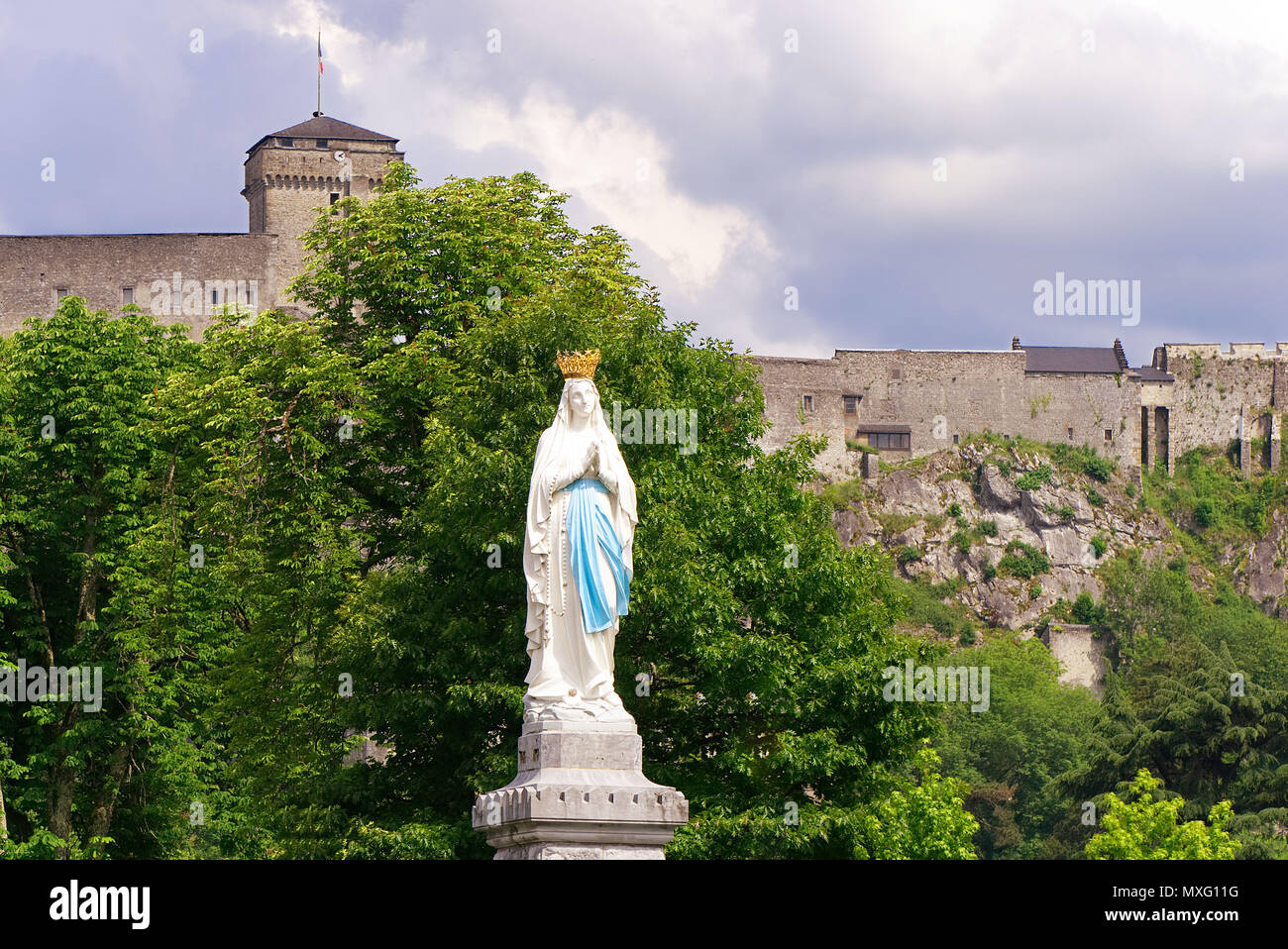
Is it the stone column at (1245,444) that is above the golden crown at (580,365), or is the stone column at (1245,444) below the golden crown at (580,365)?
above

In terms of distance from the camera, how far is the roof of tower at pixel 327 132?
77938 mm

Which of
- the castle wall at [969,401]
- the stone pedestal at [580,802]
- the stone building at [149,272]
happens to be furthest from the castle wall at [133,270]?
the stone pedestal at [580,802]

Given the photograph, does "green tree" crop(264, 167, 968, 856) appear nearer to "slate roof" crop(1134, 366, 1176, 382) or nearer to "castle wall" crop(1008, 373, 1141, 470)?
"castle wall" crop(1008, 373, 1141, 470)

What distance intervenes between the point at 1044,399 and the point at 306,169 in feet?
150

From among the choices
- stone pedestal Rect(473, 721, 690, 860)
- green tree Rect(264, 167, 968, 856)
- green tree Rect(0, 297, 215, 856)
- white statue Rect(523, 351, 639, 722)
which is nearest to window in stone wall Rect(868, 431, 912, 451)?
green tree Rect(0, 297, 215, 856)

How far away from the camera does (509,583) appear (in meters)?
20.4

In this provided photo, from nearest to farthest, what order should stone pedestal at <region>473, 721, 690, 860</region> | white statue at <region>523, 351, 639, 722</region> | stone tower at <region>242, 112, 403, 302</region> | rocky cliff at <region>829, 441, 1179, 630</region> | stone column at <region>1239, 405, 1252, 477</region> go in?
stone pedestal at <region>473, 721, 690, 860</region> → white statue at <region>523, 351, 639, 722</region> → stone tower at <region>242, 112, 403, 302</region> → rocky cliff at <region>829, 441, 1179, 630</region> → stone column at <region>1239, 405, 1252, 477</region>

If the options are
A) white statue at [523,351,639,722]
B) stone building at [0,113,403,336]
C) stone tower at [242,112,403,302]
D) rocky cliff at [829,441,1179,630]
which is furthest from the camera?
rocky cliff at [829,441,1179,630]

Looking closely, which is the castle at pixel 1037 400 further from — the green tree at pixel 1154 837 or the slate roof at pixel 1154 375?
the green tree at pixel 1154 837

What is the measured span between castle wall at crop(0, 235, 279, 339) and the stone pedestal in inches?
2350

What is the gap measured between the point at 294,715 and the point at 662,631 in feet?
17.8

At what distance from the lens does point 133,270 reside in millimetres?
69938

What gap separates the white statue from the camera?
11719 millimetres

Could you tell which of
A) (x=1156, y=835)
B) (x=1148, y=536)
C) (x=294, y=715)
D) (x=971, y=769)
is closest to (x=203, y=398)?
(x=294, y=715)
